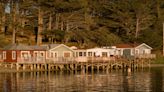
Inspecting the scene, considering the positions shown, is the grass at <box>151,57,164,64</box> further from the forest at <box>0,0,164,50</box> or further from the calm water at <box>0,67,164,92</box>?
the calm water at <box>0,67,164,92</box>

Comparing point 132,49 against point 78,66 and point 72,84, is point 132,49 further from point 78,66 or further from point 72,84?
point 72,84

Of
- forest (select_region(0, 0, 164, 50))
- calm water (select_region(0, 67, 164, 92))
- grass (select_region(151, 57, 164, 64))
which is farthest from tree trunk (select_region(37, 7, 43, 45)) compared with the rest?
grass (select_region(151, 57, 164, 64))

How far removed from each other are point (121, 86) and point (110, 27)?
51775mm

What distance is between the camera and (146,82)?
64.8 m

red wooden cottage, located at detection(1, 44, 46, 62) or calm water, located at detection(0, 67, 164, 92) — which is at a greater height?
red wooden cottage, located at detection(1, 44, 46, 62)

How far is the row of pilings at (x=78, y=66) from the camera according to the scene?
82.7 metres

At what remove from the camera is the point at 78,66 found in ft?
296

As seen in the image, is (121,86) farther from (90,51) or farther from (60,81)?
(90,51)

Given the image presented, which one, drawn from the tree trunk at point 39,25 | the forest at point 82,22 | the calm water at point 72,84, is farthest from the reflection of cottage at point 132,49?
the calm water at point 72,84

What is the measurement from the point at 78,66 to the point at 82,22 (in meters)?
14.0

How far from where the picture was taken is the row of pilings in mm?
82688

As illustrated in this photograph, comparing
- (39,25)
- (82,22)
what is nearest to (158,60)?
(82,22)

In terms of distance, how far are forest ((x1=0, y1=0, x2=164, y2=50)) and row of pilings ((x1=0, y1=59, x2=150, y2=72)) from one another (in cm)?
694

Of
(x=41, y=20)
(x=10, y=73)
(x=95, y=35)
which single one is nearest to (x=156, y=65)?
(x=95, y=35)
